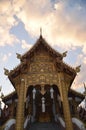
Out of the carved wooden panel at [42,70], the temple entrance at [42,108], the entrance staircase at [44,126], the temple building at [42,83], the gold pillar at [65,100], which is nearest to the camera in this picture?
the gold pillar at [65,100]

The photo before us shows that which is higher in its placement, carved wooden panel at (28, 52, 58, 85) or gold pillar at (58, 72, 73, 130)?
carved wooden panel at (28, 52, 58, 85)

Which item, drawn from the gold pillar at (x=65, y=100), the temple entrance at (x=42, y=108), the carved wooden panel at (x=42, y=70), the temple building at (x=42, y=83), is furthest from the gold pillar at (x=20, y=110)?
the gold pillar at (x=65, y=100)

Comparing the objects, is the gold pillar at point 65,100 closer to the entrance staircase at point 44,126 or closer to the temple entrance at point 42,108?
the temple entrance at point 42,108

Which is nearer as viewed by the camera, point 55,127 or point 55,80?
point 55,80

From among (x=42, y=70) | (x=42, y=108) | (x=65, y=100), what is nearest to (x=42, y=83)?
(x=42, y=70)

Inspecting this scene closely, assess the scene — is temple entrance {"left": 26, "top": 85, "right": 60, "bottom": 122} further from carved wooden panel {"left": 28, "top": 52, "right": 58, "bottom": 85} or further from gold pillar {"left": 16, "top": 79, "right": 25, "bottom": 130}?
gold pillar {"left": 16, "top": 79, "right": 25, "bottom": 130}

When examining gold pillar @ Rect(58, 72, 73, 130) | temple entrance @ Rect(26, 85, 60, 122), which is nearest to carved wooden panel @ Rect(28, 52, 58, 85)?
gold pillar @ Rect(58, 72, 73, 130)

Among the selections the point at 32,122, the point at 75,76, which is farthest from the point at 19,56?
the point at 32,122

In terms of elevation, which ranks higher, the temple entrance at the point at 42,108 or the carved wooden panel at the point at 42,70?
the carved wooden panel at the point at 42,70

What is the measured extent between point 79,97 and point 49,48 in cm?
869

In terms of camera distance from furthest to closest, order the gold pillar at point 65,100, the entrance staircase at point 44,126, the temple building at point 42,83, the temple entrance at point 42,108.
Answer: the temple entrance at point 42,108, the entrance staircase at point 44,126, the temple building at point 42,83, the gold pillar at point 65,100

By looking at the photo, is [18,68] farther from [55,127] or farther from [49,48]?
[55,127]

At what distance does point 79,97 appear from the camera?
25.6 m

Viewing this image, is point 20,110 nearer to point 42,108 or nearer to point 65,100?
point 65,100
